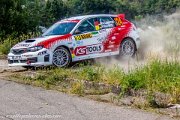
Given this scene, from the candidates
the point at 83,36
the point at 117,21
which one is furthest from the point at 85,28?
the point at 117,21

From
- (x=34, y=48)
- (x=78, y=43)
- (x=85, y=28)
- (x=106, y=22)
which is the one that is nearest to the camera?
(x=34, y=48)

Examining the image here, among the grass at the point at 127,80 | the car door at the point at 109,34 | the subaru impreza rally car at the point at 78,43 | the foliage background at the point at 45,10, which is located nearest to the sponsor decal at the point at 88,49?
the subaru impreza rally car at the point at 78,43

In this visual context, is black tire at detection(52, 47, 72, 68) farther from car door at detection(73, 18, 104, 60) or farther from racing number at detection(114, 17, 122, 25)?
racing number at detection(114, 17, 122, 25)

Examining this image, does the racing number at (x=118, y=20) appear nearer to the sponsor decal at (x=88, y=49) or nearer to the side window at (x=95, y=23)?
the side window at (x=95, y=23)

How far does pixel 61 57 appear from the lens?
41.3 feet

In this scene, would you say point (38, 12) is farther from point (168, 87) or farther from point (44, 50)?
point (168, 87)

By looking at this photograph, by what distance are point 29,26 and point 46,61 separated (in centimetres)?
1073

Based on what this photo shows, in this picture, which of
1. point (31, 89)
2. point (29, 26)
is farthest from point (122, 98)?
point (29, 26)

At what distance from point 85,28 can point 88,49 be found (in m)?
0.74

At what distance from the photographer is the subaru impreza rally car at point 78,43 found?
12.3 metres

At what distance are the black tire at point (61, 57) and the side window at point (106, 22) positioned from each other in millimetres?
1861

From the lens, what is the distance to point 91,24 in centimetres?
1367

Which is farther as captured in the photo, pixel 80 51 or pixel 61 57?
pixel 80 51

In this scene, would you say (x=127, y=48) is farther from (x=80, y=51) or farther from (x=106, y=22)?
(x=80, y=51)
